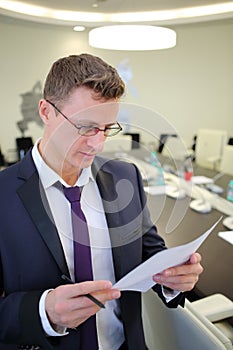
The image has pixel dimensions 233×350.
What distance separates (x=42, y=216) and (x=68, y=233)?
0.10 meters

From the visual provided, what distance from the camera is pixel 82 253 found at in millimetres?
881

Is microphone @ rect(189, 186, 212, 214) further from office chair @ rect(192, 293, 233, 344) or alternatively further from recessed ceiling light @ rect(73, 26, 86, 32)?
recessed ceiling light @ rect(73, 26, 86, 32)

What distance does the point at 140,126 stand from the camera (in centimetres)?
90

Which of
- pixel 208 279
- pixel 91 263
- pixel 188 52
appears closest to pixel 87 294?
pixel 91 263

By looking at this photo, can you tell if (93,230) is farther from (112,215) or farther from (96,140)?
(96,140)

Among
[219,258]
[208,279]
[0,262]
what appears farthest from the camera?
[219,258]

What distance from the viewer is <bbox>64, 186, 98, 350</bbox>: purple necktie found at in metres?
0.88

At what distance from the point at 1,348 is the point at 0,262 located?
10.8 inches

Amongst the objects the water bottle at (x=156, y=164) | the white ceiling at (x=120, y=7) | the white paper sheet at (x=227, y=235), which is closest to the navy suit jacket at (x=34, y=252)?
the water bottle at (x=156, y=164)

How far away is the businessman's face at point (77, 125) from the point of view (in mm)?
778

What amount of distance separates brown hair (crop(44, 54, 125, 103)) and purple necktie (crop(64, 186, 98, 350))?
10.5 inches

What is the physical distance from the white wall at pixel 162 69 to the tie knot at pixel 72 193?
417cm

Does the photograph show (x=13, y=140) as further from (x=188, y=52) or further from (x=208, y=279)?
(x=208, y=279)

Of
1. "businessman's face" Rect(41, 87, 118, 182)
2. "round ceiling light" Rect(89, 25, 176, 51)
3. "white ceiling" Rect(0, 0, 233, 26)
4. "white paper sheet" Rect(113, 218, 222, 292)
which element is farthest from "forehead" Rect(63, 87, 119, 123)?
"white ceiling" Rect(0, 0, 233, 26)
